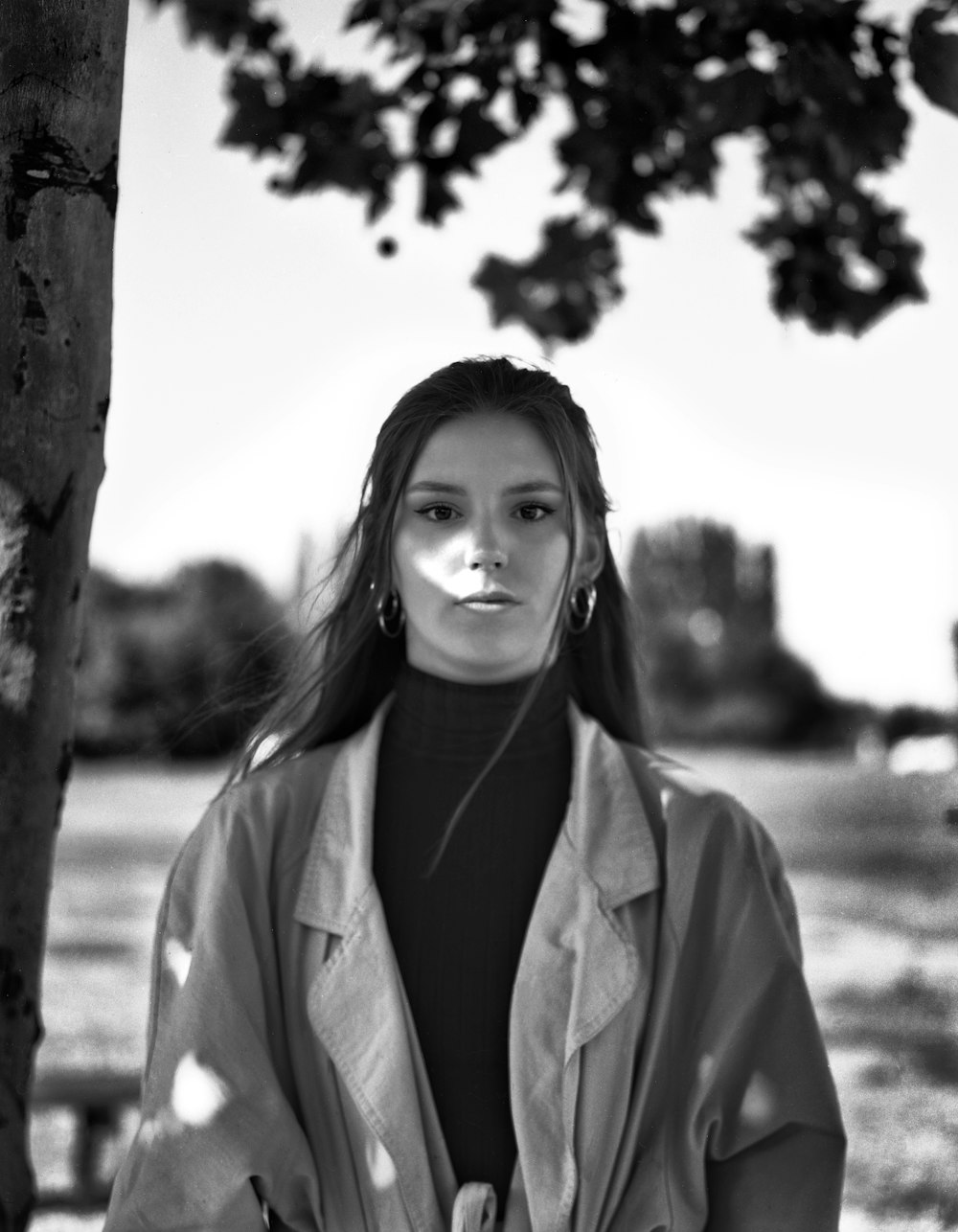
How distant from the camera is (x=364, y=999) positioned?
2.23 meters

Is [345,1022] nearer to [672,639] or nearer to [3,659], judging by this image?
[3,659]

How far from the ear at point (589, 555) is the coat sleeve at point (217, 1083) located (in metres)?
0.69

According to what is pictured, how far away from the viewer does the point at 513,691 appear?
243 cm

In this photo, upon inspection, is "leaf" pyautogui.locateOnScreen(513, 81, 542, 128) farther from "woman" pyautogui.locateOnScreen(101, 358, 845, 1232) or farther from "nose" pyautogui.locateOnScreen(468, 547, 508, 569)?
"nose" pyautogui.locateOnScreen(468, 547, 508, 569)

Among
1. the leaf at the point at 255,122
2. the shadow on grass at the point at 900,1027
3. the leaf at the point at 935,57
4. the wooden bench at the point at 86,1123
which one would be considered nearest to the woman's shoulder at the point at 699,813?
the leaf at the point at 935,57

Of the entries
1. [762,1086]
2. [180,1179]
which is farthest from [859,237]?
[180,1179]

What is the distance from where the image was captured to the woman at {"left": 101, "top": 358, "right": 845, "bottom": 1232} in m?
2.15

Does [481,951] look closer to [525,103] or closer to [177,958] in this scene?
[177,958]

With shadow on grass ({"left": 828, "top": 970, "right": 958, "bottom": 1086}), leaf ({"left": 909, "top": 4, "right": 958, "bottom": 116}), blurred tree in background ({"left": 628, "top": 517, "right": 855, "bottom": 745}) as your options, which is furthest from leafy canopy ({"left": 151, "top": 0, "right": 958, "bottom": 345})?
blurred tree in background ({"left": 628, "top": 517, "right": 855, "bottom": 745})

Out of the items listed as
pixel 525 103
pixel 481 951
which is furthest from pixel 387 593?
pixel 525 103

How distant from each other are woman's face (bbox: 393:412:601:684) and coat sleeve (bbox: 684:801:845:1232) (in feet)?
1.56

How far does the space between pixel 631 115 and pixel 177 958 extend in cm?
236

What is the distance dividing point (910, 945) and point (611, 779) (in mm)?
14451

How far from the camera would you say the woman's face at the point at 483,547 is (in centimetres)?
231
